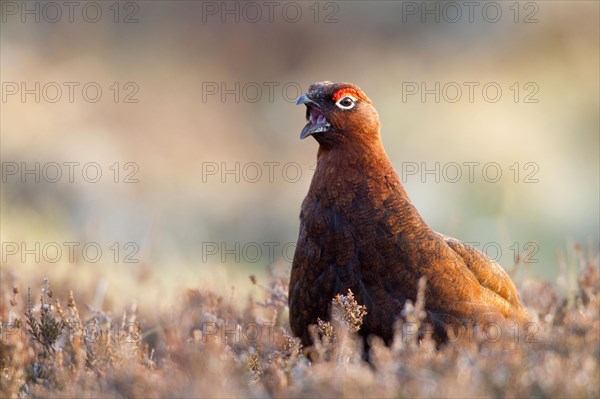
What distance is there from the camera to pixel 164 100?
17844mm

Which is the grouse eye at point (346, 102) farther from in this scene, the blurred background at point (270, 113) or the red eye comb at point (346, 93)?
the blurred background at point (270, 113)

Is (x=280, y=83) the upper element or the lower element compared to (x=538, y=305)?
upper

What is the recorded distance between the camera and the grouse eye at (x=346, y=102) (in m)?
4.81

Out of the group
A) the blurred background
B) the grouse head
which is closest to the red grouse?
the grouse head

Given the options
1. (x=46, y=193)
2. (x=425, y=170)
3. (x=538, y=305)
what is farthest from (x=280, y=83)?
(x=538, y=305)

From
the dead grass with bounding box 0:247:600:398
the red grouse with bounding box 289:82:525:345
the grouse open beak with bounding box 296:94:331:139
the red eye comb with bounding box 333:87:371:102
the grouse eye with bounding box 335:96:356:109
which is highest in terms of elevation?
the red eye comb with bounding box 333:87:371:102

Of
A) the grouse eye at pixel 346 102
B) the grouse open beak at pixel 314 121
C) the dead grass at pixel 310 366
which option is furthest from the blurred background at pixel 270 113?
the dead grass at pixel 310 366

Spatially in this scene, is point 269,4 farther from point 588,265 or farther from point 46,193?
point 588,265

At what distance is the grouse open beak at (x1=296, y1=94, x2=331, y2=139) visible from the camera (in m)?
4.75

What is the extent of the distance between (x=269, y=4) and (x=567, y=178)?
24.9 ft

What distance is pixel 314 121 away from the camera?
16.0 ft

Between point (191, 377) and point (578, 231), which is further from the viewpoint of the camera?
point (578, 231)

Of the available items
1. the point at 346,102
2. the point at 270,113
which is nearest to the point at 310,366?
the point at 346,102

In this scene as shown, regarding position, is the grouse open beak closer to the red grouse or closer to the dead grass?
the red grouse
